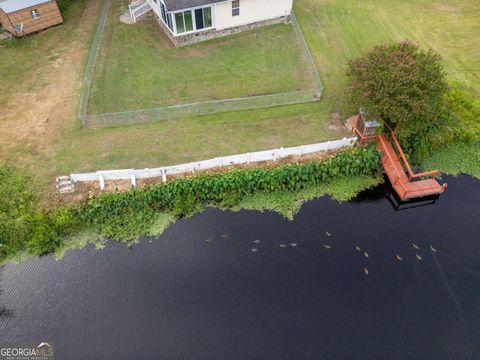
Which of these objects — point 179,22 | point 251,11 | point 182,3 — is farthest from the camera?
point 251,11

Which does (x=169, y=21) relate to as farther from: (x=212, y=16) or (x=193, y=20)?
(x=212, y=16)

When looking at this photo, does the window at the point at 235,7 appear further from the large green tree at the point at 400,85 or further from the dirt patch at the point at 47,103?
the large green tree at the point at 400,85

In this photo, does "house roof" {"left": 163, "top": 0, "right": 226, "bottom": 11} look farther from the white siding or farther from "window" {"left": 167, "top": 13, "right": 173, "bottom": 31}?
the white siding

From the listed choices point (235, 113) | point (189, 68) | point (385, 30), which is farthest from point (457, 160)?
point (189, 68)

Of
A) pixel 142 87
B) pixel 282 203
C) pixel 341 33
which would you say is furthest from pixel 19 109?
pixel 341 33

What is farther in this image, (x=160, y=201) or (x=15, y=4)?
(x=15, y=4)

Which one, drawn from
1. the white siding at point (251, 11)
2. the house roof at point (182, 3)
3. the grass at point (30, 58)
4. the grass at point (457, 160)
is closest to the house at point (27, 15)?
the grass at point (30, 58)

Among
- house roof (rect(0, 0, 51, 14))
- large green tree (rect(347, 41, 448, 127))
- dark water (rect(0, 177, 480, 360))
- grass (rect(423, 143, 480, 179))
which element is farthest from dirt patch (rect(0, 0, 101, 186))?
grass (rect(423, 143, 480, 179))
